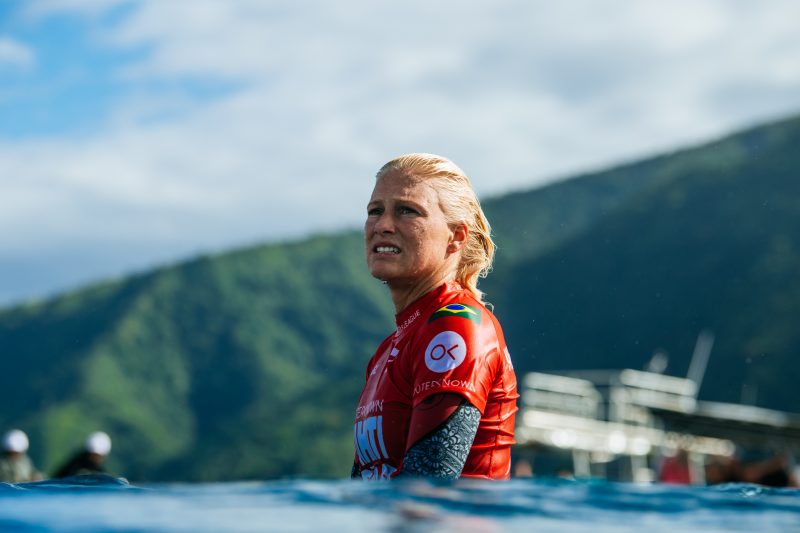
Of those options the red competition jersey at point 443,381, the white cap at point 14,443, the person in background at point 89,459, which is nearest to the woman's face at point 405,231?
the red competition jersey at point 443,381

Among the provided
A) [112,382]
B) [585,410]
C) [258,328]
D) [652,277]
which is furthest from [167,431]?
[585,410]

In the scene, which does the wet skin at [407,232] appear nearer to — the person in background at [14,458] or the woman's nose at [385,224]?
the woman's nose at [385,224]

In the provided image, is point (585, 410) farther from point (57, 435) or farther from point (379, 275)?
point (57, 435)

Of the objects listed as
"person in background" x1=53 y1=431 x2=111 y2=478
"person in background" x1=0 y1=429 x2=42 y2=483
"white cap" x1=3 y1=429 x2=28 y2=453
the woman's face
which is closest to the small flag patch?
the woman's face

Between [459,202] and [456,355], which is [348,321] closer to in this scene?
[459,202]

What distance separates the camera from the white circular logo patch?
10.2 ft

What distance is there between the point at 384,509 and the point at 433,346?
0.83 meters

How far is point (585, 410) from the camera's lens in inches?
1324

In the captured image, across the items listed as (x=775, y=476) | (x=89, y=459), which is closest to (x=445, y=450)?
(x=775, y=476)

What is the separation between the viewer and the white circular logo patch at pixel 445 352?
310 cm

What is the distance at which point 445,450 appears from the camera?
2.99m

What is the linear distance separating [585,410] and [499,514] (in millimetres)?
31861

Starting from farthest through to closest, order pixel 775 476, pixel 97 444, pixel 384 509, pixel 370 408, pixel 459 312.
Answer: pixel 97 444 → pixel 775 476 → pixel 370 408 → pixel 459 312 → pixel 384 509

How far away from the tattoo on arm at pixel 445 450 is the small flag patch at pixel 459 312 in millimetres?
273
